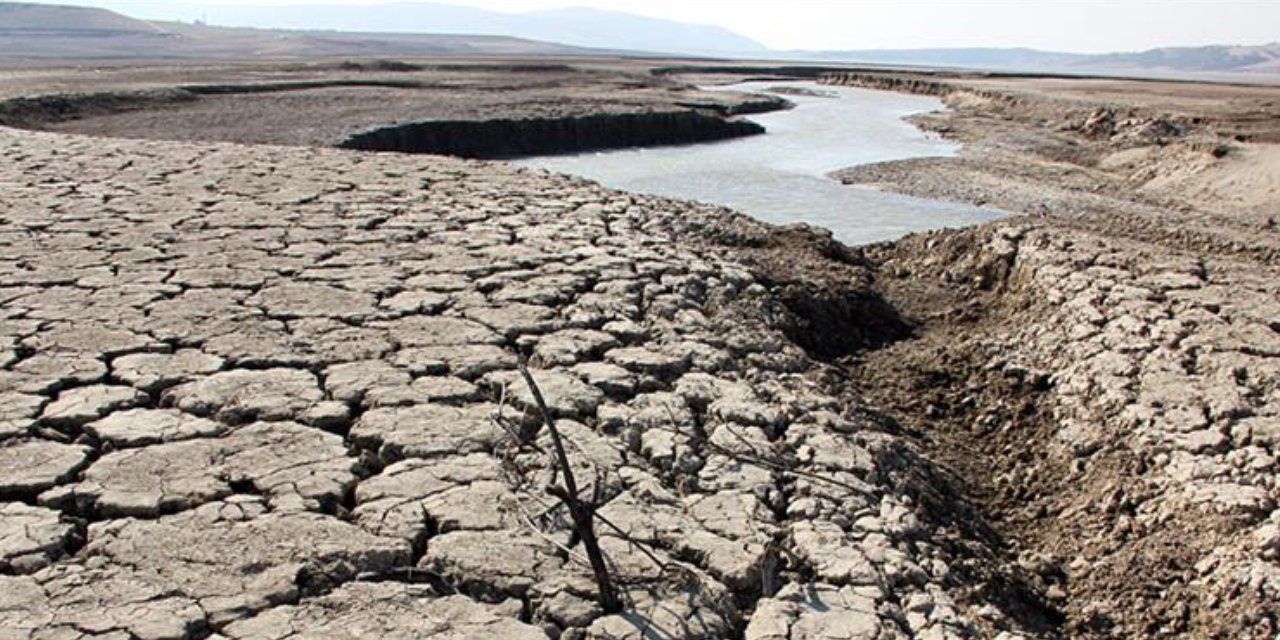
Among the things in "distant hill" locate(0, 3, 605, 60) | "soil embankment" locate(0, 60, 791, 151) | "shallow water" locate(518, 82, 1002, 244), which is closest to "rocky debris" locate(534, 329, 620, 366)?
"shallow water" locate(518, 82, 1002, 244)

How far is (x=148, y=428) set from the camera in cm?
342

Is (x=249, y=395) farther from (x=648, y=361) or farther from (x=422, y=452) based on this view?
(x=648, y=361)

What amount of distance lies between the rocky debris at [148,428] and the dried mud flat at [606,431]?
11mm

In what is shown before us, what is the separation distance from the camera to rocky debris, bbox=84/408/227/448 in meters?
3.34

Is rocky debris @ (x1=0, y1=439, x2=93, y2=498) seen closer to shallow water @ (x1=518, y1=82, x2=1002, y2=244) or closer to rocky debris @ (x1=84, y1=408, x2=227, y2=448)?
rocky debris @ (x1=84, y1=408, x2=227, y2=448)

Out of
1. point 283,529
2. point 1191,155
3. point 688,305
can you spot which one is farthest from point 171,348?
point 1191,155

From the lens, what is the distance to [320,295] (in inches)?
191

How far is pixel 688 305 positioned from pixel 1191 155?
11.6 metres

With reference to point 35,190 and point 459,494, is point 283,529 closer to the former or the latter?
point 459,494

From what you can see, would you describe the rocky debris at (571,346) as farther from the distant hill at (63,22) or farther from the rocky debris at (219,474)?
the distant hill at (63,22)

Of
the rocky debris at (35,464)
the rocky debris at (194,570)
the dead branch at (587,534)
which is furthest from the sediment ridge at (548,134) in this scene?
the dead branch at (587,534)

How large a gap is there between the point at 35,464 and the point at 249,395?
711 millimetres

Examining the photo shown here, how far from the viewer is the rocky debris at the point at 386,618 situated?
2490 millimetres

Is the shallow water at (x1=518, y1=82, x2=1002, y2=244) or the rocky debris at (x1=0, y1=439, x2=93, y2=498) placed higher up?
the rocky debris at (x1=0, y1=439, x2=93, y2=498)
